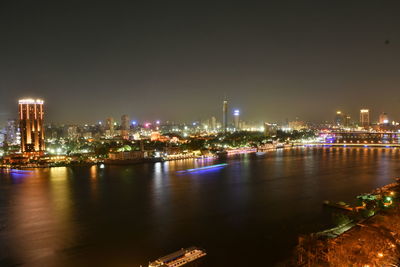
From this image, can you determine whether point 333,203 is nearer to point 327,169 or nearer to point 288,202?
point 288,202

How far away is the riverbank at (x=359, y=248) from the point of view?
7.86 feet

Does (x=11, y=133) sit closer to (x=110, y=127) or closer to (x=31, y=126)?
(x=31, y=126)

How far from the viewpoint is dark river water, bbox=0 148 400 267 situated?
3607mm

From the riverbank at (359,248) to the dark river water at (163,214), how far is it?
0.68m

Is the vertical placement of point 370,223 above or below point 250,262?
above

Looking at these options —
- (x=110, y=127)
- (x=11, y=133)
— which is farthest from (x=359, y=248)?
(x=110, y=127)

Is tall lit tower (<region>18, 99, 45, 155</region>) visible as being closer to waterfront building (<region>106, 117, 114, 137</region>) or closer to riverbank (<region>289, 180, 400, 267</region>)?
riverbank (<region>289, 180, 400, 267</region>)

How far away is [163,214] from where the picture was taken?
5.06m

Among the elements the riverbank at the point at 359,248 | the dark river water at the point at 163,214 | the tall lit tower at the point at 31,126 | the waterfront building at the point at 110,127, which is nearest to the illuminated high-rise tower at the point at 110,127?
the waterfront building at the point at 110,127

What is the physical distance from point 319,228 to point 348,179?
395cm

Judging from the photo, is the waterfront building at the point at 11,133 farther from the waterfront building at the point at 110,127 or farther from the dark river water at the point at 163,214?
the dark river water at the point at 163,214

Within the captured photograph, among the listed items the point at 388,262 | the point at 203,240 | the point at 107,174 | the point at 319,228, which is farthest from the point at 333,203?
the point at 107,174

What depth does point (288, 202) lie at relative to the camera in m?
5.56

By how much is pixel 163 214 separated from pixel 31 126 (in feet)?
35.4
